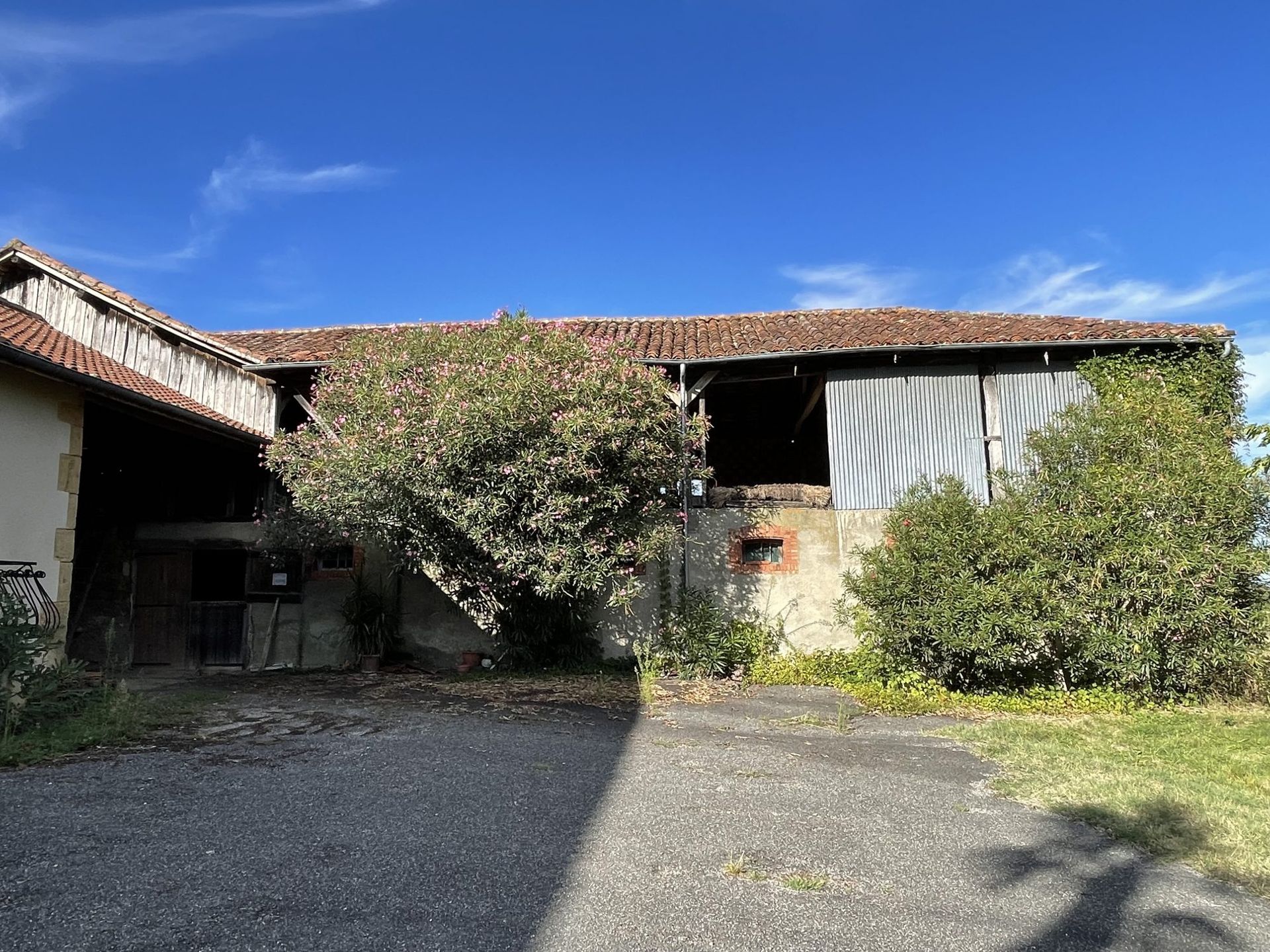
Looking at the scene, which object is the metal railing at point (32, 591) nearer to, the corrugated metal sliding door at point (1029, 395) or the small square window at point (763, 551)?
the small square window at point (763, 551)

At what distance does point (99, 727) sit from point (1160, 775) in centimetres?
829

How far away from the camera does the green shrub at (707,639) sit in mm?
10469

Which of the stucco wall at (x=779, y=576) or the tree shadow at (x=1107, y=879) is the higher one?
the stucco wall at (x=779, y=576)

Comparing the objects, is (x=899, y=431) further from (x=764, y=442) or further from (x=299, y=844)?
(x=299, y=844)

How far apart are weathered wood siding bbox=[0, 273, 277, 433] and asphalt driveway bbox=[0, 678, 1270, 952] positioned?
7232 millimetres

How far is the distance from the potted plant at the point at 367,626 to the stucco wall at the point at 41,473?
3791mm

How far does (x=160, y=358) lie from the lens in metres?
12.6

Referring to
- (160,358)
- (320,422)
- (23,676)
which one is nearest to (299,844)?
(23,676)

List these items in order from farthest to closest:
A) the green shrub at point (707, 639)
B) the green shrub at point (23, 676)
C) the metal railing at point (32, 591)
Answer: the green shrub at point (707, 639) → the metal railing at point (32, 591) → the green shrub at point (23, 676)

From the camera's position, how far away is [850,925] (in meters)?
3.28

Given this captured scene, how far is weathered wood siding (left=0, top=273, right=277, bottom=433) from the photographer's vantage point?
40.7ft

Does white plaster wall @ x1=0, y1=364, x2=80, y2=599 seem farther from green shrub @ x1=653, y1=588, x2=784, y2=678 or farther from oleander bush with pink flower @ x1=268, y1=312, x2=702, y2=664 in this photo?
green shrub @ x1=653, y1=588, x2=784, y2=678

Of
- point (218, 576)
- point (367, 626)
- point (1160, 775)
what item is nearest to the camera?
point (1160, 775)

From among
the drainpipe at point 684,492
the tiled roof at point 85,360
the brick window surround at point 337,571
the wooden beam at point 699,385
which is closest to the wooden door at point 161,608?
the brick window surround at point 337,571
